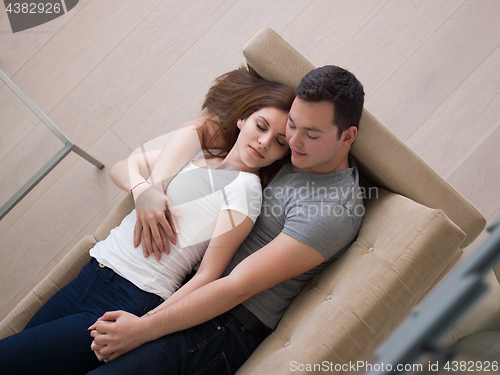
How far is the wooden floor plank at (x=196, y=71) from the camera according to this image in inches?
77.2

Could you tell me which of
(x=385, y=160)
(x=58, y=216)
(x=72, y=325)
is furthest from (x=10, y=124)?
(x=385, y=160)

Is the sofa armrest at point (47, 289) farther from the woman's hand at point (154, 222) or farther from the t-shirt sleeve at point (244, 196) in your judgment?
the t-shirt sleeve at point (244, 196)

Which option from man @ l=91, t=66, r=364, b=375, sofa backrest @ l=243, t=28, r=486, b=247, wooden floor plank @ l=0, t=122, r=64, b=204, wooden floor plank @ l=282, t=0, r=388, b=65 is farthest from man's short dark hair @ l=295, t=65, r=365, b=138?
wooden floor plank @ l=0, t=122, r=64, b=204

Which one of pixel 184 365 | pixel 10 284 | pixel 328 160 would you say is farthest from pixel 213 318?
pixel 10 284

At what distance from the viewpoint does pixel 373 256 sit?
1.02m

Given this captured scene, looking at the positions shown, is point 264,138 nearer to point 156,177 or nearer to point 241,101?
point 241,101

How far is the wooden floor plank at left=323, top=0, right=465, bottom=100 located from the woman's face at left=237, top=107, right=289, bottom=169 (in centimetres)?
88

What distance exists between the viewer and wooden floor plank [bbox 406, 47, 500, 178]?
5.85ft

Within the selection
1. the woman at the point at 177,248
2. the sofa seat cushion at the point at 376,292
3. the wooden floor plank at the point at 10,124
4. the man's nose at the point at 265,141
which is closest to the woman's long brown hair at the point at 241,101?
the woman at the point at 177,248

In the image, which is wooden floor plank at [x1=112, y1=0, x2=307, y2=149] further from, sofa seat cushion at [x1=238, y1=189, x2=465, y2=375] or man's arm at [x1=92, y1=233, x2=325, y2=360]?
sofa seat cushion at [x1=238, y1=189, x2=465, y2=375]

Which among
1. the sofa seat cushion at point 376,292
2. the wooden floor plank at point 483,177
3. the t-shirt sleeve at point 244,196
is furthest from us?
the wooden floor plank at point 483,177

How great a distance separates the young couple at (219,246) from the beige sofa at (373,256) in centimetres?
7

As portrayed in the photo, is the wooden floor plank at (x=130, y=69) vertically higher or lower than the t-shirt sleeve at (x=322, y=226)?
higher

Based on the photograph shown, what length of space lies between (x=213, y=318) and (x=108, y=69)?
1.56 metres
